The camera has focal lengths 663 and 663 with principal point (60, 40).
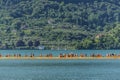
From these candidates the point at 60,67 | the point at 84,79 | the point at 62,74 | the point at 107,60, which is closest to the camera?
the point at 84,79

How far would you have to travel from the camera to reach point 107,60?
145 metres

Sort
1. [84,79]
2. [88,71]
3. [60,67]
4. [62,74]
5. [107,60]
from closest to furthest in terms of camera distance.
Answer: [84,79] → [62,74] → [88,71] → [60,67] → [107,60]

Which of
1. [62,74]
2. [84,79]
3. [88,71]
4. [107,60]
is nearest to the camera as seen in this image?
[84,79]

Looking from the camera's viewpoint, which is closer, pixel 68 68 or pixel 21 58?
pixel 68 68

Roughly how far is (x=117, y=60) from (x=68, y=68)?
30877mm

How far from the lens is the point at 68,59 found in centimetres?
14688

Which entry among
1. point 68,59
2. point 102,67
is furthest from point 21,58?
point 102,67

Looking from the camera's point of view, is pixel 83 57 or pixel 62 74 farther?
pixel 83 57

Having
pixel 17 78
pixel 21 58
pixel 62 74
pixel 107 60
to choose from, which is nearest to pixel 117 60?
pixel 107 60

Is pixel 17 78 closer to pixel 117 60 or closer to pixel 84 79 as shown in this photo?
pixel 84 79

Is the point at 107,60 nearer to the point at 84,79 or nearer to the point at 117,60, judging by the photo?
the point at 117,60

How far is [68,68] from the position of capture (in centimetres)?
11838

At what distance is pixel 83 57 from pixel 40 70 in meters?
36.8

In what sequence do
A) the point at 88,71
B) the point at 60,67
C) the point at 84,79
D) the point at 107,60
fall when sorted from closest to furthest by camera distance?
the point at 84,79 → the point at 88,71 → the point at 60,67 → the point at 107,60
